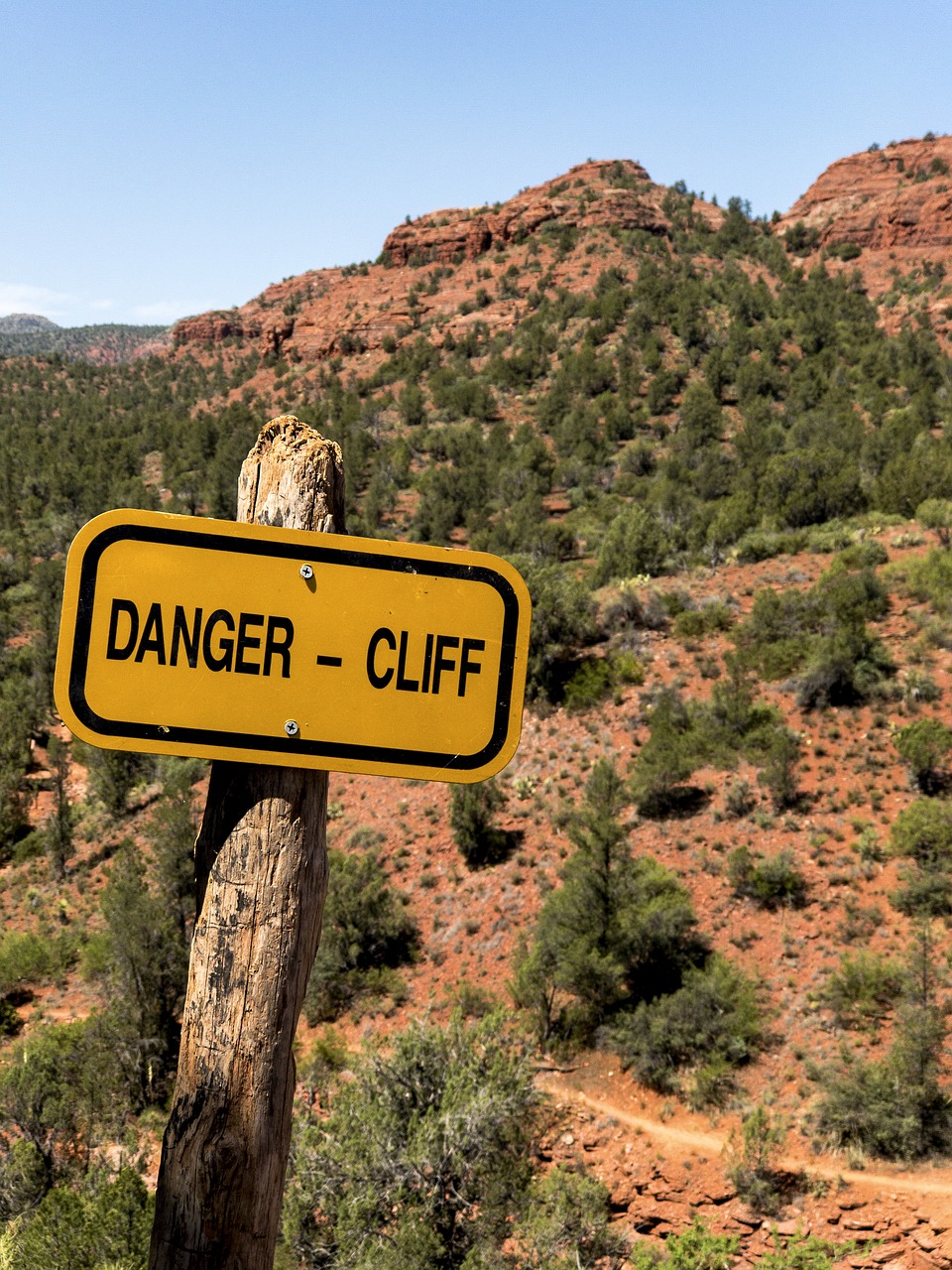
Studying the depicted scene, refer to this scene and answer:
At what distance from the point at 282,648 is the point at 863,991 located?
1060 cm

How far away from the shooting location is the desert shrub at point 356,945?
1209 centimetres

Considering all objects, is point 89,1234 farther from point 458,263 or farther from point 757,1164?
point 458,263

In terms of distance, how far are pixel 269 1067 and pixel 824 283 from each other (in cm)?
5580

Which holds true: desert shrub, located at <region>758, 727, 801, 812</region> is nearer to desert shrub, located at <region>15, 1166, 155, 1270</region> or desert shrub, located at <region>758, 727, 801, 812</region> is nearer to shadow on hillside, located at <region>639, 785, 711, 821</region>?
shadow on hillside, located at <region>639, 785, 711, 821</region>

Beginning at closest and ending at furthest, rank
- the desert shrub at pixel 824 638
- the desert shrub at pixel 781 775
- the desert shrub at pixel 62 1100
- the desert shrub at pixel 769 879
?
the desert shrub at pixel 62 1100 < the desert shrub at pixel 769 879 < the desert shrub at pixel 781 775 < the desert shrub at pixel 824 638

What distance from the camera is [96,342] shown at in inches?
4360

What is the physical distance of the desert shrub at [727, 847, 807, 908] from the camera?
11484 mm

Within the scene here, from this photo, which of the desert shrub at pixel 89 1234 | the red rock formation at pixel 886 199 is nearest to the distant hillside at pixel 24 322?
the red rock formation at pixel 886 199

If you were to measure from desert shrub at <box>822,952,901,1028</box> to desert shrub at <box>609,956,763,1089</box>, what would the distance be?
3.16 feet

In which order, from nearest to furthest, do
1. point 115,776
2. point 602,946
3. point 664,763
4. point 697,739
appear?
point 602,946 → point 664,763 → point 697,739 → point 115,776

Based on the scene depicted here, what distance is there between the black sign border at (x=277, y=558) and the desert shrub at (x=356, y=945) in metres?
11.3

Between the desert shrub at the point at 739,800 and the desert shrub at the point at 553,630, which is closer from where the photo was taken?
the desert shrub at the point at 739,800

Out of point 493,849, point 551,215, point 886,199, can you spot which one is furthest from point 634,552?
point 886,199

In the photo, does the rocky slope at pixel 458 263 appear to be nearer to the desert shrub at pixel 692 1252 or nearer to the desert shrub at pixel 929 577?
the desert shrub at pixel 929 577
